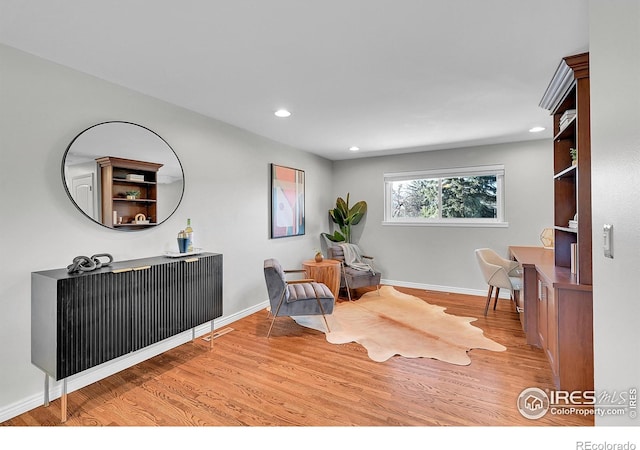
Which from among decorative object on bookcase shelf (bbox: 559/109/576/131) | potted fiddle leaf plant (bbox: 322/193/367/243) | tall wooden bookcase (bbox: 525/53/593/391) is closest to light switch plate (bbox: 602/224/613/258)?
tall wooden bookcase (bbox: 525/53/593/391)

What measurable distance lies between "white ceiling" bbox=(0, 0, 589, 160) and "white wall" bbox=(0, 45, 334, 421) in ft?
0.56

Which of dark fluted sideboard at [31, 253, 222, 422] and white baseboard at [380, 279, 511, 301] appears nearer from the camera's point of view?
dark fluted sideboard at [31, 253, 222, 422]

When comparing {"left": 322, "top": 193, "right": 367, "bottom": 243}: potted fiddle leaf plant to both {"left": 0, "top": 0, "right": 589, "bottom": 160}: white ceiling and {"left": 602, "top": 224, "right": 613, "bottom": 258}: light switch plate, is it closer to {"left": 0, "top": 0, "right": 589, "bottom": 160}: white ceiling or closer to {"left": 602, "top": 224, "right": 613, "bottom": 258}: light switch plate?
{"left": 0, "top": 0, "right": 589, "bottom": 160}: white ceiling

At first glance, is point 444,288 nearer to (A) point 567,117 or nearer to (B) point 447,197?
(B) point 447,197

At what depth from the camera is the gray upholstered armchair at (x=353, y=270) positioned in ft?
15.4

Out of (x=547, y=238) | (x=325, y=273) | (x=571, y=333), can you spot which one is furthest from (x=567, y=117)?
(x=325, y=273)

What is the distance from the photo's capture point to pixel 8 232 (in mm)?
1985

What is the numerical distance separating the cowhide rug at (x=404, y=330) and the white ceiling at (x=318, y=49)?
2.38 m

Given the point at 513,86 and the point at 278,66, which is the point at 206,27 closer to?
the point at 278,66

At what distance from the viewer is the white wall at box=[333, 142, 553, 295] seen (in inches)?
176

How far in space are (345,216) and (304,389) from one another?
12.2ft

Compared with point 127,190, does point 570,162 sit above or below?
above

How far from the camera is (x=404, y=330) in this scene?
3.40 m
